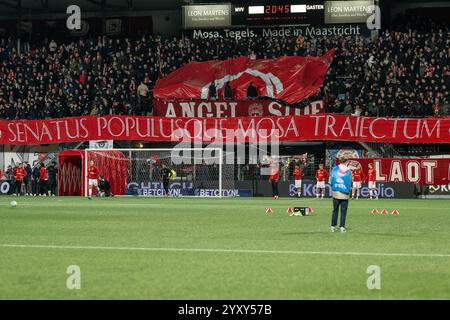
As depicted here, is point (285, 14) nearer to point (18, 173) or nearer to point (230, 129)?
point (230, 129)

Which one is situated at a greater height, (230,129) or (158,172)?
(230,129)

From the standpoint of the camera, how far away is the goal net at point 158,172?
48.5 metres

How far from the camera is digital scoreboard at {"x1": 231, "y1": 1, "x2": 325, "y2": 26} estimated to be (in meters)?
53.8

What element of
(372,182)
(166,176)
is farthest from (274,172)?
(166,176)

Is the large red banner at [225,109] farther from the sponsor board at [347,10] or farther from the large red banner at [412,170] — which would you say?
the sponsor board at [347,10]

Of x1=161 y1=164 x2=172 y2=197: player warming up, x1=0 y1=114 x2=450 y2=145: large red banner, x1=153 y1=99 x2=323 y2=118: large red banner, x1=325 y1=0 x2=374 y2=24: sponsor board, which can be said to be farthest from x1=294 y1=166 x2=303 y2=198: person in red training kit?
x1=325 y1=0 x2=374 y2=24: sponsor board

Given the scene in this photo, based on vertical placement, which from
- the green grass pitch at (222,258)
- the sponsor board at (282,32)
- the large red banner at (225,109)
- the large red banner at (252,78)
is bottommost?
the green grass pitch at (222,258)

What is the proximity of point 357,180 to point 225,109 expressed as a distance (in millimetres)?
9525

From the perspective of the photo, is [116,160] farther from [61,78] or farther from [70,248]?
[70,248]

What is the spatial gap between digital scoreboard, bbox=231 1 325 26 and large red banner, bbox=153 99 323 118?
6065 millimetres

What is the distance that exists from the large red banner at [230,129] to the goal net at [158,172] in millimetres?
972

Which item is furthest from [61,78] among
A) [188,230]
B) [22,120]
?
[188,230]

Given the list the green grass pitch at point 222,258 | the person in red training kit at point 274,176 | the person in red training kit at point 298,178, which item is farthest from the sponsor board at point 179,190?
the green grass pitch at point 222,258

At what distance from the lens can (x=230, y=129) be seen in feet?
157
